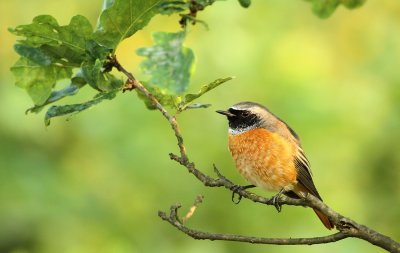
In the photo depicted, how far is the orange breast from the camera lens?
4137mm

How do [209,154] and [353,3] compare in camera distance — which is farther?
[209,154]

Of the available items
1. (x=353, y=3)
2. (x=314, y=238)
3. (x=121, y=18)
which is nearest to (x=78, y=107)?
(x=121, y=18)

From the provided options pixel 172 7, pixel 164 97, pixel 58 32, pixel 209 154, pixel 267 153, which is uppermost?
pixel 172 7

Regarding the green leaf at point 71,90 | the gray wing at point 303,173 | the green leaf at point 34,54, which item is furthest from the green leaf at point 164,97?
the gray wing at point 303,173

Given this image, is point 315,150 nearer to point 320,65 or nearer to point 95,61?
point 320,65

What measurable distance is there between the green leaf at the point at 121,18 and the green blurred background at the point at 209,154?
2866 mm

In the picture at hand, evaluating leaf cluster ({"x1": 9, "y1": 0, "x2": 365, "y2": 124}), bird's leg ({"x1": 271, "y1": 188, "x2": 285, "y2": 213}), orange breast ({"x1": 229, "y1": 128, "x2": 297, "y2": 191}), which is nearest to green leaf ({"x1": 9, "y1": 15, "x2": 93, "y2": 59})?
leaf cluster ({"x1": 9, "y1": 0, "x2": 365, "y2": 124})

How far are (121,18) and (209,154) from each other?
363 centimetres

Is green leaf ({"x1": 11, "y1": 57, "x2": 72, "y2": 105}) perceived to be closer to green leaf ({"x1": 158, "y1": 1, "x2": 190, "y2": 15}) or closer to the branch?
the branch

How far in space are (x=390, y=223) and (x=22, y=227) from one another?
325cm

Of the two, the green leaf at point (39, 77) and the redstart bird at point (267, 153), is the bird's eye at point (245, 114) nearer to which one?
the redstart bird at point (267, 153)

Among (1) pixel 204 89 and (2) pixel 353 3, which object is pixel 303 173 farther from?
(1) pixel 204 89

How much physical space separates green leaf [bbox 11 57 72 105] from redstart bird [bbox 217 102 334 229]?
54.3 inches

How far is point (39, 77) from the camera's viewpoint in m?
3.16
